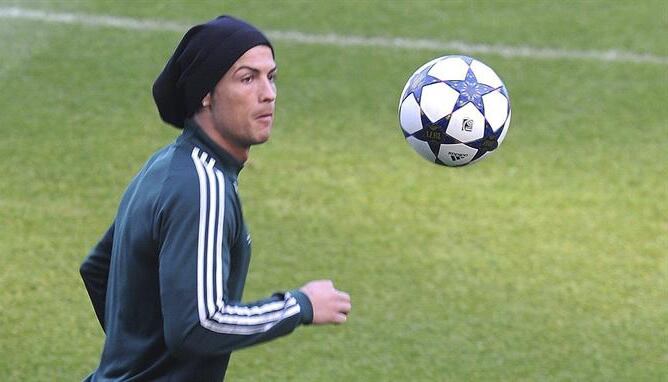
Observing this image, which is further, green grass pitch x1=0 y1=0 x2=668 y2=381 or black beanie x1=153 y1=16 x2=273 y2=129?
green grass pitch x1=0 y1=0 x2=668 y2=381

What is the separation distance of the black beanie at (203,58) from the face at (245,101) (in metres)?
0.03

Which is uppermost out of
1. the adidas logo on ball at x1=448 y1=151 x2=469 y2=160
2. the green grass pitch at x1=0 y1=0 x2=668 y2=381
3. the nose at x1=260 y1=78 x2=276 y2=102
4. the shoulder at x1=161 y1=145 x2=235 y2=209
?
the nose at x1=260 y1=78 x2=276 y2=102

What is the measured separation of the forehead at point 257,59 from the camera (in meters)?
3.87

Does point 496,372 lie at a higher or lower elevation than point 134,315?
lower

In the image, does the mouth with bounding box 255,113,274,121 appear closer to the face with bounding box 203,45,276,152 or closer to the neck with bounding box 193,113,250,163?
the face with bounding box 203,45,276,152

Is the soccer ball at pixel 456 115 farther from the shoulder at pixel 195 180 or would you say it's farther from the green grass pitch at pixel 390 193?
the shoulder at pixel 195 180

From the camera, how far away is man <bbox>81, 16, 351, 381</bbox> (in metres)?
3.61

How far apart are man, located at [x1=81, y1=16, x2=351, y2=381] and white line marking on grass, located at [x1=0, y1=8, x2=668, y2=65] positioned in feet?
19.3

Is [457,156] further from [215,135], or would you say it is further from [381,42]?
[381,42]

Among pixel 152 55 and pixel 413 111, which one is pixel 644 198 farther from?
pixel 152 55

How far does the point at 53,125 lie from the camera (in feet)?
27.8

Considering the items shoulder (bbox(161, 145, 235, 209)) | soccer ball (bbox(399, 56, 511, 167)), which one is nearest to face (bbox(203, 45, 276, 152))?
shoulder (bbox(161, 145, 235, 209))

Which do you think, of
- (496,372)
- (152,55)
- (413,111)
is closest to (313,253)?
(496,372)

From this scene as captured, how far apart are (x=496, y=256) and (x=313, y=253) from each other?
1.03 meters
